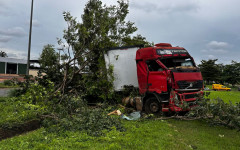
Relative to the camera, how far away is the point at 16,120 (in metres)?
5.71

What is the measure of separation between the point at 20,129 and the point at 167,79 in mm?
5269

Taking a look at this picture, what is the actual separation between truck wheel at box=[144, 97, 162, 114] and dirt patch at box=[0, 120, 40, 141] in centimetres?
434

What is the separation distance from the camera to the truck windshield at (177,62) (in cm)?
788

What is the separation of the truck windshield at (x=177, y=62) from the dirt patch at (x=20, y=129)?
5.33m

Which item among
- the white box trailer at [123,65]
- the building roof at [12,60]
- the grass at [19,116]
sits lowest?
the grass at [19,116]

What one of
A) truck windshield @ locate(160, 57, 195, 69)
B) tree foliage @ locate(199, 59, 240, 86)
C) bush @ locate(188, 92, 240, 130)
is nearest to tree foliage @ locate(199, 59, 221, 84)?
tree foliage @ locate(199, 59, 240, 86)

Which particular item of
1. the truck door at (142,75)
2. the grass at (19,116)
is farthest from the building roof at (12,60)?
the truck door at (142,75)

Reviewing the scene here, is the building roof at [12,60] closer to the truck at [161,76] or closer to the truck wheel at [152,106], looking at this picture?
the truck at [161,76]

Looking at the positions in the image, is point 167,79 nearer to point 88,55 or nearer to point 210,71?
point 88,55

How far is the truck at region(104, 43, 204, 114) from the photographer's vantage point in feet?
23.4

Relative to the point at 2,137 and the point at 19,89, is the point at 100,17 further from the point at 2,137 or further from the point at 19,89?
the point at 2,137

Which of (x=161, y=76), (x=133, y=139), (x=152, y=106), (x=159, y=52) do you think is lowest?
(x=133, y=139)

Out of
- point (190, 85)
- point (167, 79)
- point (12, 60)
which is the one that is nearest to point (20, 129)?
point (167, 79)

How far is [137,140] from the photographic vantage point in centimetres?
464
